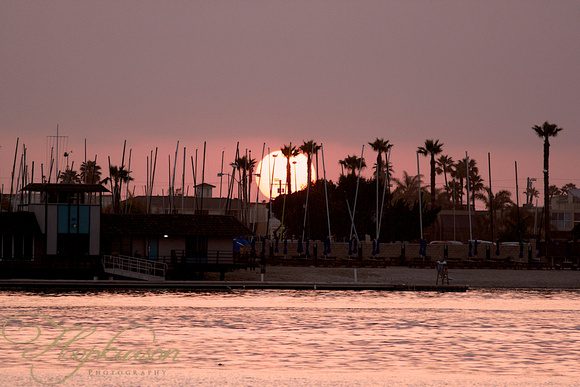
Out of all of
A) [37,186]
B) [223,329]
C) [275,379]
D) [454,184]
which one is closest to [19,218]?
[37,186]

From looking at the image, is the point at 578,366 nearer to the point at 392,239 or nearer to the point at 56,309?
the point at 56,309

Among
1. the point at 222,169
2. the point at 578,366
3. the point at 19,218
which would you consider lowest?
the point at 578,366

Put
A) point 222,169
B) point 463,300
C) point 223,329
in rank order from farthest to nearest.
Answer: point 222,169 < point 463,300 < point 223,329

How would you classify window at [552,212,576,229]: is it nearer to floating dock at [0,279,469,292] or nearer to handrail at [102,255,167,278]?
floating dock at [0,279,469,292]

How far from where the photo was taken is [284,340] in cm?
3231

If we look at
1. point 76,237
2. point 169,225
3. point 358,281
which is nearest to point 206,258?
point 169,225

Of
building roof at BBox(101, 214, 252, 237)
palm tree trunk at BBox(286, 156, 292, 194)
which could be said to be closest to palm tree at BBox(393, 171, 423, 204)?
palm tree trunk at BBox(286, 156, 292, 194)

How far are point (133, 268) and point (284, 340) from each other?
2999cm

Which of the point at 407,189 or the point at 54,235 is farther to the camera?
the point at 407,189

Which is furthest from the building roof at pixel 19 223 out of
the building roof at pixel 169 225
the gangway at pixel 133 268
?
the gangway at pixel 133 268

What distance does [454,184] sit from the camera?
535ft

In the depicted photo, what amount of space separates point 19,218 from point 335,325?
2919 cm

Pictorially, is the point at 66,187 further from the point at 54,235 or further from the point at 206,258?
the point at 206,258

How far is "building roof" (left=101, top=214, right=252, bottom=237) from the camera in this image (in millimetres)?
62438
